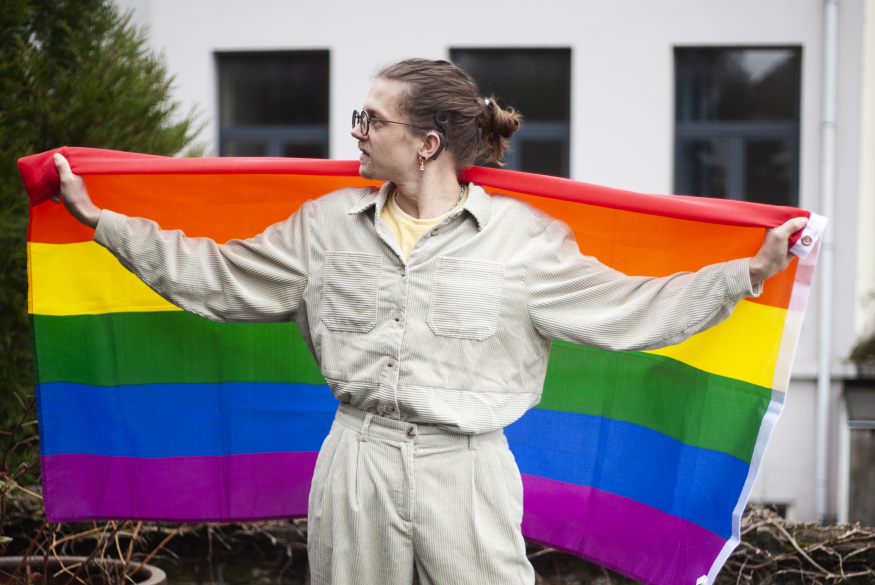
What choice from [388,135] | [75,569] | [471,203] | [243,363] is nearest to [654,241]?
[471,203]

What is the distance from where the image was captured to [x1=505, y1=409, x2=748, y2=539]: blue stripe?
2480 millimetres

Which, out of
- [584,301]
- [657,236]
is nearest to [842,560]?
[657,236]

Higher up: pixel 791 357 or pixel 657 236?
pixel 657 236

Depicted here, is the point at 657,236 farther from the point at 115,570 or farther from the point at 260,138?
the point at 260,138

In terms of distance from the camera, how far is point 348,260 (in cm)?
209

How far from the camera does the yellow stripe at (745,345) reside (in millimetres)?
2355

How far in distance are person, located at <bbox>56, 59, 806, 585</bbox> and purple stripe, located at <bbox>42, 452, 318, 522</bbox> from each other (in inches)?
32.2

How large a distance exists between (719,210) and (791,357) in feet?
1.63

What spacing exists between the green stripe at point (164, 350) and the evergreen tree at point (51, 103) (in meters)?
0.59

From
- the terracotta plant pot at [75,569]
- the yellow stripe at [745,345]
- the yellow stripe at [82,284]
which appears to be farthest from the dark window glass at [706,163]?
the terracotta plant pot at [75,569]

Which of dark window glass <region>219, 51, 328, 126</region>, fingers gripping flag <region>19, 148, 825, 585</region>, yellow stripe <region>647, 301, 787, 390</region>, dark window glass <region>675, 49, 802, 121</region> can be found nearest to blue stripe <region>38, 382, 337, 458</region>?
fingers gripping flag <region>19, 148, 825, 585</region>

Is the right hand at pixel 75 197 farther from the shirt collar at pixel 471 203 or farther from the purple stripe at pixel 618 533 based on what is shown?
the purple stripe at pixel 618 533

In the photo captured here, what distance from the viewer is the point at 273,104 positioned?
628cm

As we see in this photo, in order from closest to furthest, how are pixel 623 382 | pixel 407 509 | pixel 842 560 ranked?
pixel 407 509 → pixel 623 382 → pixel 842 560
